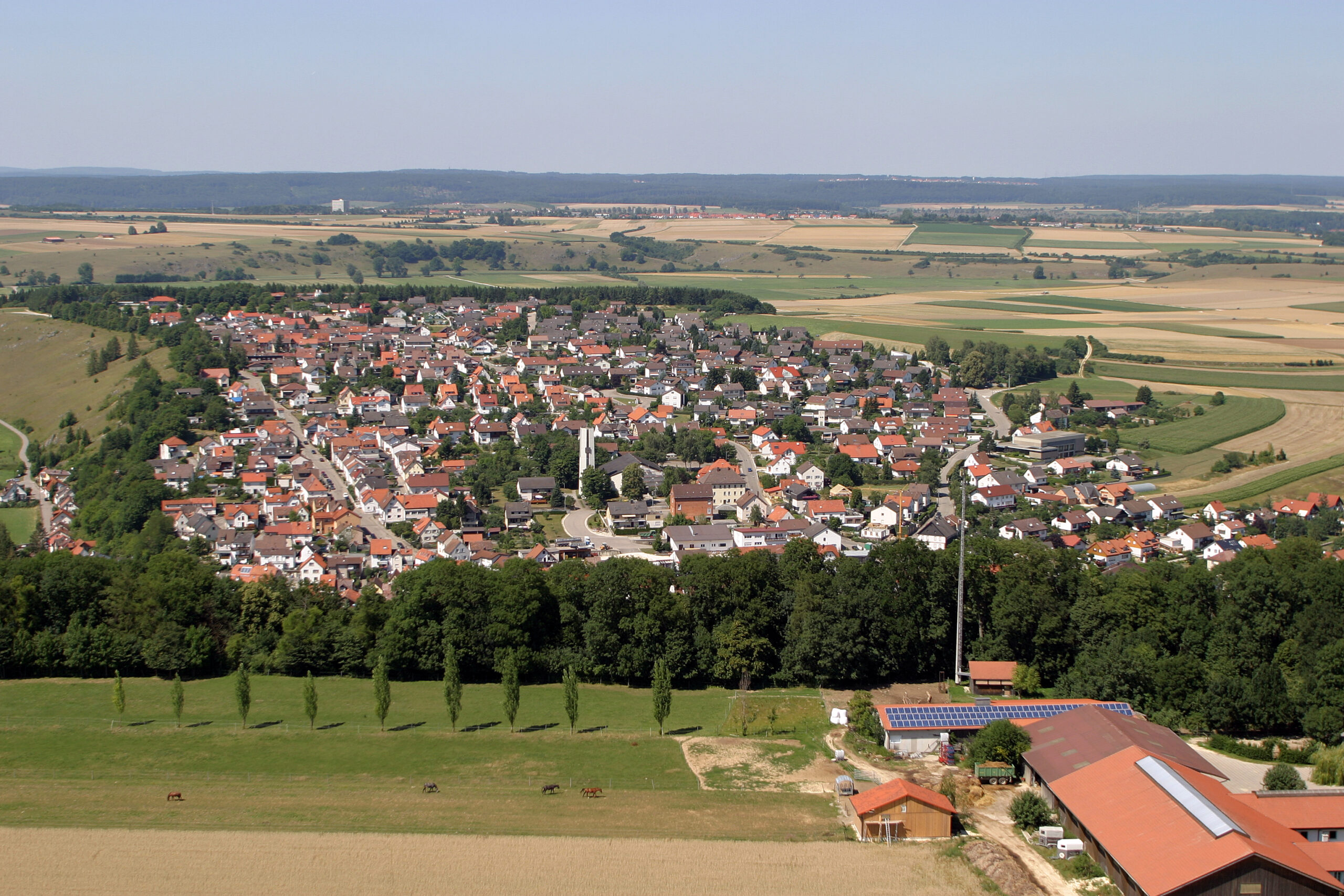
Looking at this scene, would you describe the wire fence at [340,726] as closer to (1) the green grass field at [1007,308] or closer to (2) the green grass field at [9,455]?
(2) the green grass field at [9,455]

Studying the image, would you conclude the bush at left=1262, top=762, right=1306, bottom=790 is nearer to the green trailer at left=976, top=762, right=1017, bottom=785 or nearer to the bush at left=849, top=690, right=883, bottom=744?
the green trailer at left=976, top=762, right=1017, bottom=785

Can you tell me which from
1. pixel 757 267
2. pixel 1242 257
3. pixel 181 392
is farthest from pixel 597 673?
pixel 1242 257

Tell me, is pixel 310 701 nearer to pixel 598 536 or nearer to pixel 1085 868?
pixel 1085 868

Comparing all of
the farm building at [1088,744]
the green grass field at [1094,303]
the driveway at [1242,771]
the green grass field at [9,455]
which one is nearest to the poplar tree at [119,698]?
the farm building at [1088,744]

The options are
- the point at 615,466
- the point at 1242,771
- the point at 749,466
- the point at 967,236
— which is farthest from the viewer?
the point at 967,236

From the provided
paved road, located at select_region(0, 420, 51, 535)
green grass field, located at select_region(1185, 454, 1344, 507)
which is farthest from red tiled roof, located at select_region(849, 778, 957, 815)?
paved road, located at select_region(0, 420, 51, 535)

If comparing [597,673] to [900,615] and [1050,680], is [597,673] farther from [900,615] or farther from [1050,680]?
[1050,680]

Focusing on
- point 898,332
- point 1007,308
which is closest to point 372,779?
point 898,332

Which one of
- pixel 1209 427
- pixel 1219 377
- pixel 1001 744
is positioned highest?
pixel 1219 377

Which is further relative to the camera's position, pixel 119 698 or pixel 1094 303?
pixel 1094 303
